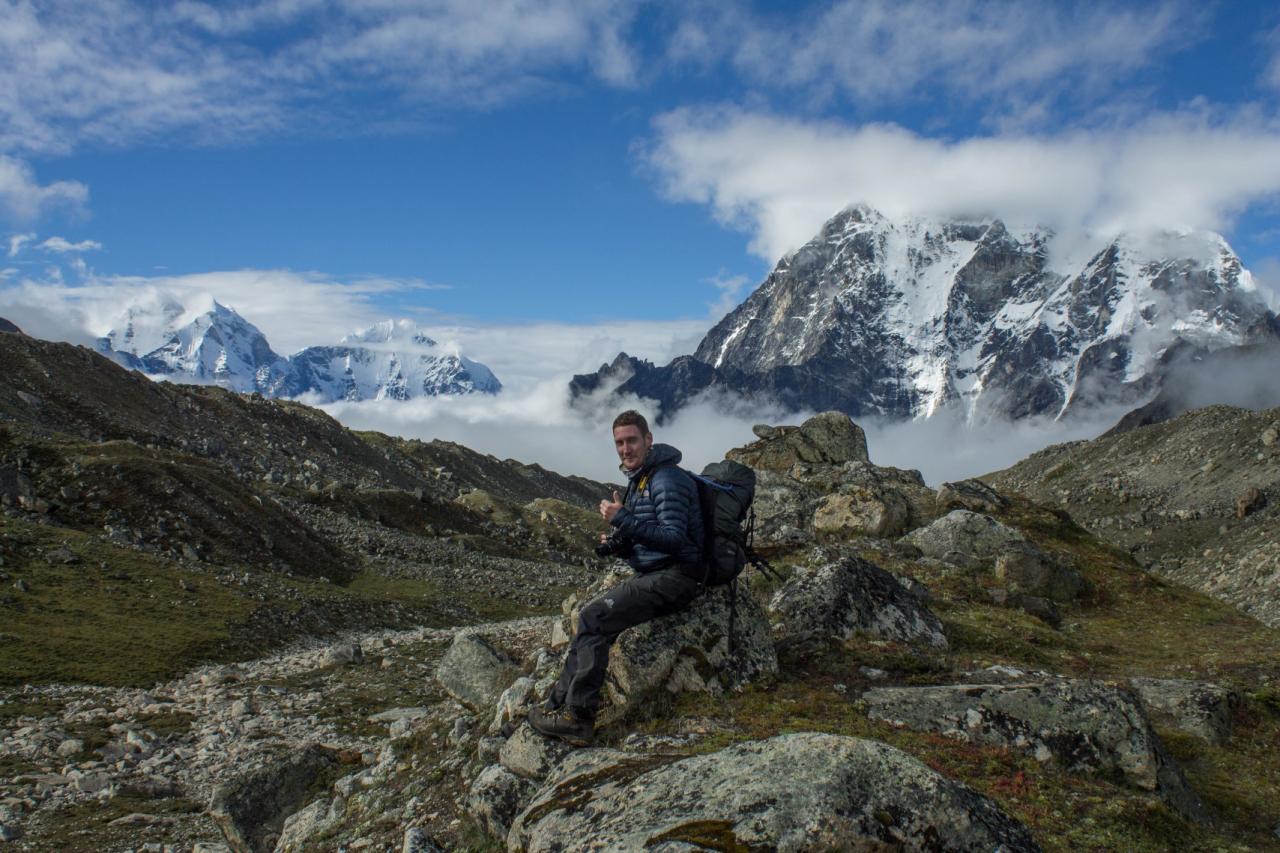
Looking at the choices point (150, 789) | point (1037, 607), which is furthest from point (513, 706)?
point (1037, 607)

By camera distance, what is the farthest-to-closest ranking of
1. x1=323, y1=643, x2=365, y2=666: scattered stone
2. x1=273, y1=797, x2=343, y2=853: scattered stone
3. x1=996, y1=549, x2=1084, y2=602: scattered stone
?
1. x1=323, y1=643, x2=365, y2=666: scattered stone
2. x1=996, y1=549, x2=1084, y2=602: scattered stone
3. x1=273, y1=797, x2=343, y2=853: scattered stone

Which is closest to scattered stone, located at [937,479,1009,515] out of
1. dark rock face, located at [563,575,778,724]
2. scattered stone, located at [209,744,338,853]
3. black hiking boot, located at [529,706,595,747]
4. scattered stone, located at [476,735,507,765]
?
dark rock face, located at [563,575,778,724]

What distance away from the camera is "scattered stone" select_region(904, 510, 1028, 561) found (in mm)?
31297

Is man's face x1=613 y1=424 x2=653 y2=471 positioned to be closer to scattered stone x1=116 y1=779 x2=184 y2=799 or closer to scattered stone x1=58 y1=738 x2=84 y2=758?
scattered stone x1=116 y1=779 x2=184 y2=799

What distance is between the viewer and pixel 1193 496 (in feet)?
301

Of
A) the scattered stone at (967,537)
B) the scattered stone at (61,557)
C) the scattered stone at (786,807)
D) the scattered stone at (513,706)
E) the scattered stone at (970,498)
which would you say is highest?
the scattered stone at (970,498)

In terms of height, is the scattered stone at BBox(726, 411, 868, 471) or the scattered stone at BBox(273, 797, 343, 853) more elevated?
the scattered stone at BBox(726, 411, 868, 471)

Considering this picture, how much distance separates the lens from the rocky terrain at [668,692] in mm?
8992

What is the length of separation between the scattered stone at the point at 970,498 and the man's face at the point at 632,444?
3029 centimetres

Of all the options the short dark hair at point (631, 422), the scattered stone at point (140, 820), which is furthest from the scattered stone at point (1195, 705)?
the scattered stone at point (140, 820)

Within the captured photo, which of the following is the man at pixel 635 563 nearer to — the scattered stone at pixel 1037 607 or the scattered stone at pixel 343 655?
the scattered stone at pixel 1037 607

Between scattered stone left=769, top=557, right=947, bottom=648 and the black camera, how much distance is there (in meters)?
5.70

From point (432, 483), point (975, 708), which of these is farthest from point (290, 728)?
point (432, 483)

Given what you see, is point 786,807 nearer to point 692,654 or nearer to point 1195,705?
point 692,654
